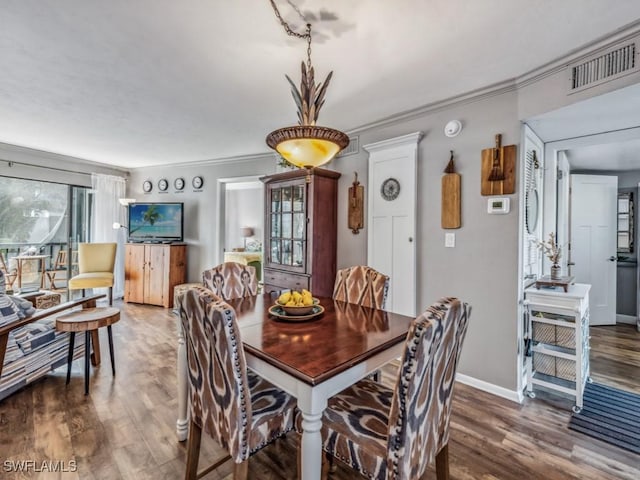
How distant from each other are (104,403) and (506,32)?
142 inches

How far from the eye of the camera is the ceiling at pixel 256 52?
5.34ft

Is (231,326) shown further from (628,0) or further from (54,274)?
(54,274)

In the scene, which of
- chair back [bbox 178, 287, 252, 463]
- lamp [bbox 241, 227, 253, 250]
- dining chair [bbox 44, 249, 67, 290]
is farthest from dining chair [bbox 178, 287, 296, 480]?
lamp [bbox 241, 227, 253, 250]

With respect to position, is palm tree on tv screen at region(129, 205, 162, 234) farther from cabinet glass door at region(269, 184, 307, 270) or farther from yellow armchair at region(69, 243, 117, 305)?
cabinet glass door at region(269, 184, 307, 270)

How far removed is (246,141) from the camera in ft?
13.3

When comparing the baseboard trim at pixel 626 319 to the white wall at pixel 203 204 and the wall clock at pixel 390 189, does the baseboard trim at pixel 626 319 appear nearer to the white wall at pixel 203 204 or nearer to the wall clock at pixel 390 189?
the wall clock at pixel 390 189

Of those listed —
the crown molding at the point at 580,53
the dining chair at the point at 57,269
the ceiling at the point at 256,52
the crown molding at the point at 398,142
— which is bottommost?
the dining chair at the point at 57,269

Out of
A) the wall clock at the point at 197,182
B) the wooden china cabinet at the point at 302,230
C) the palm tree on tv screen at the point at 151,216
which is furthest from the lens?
the palm tree on tv screen at the point at 151,216

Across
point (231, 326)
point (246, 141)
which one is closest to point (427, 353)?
point (231, 326)

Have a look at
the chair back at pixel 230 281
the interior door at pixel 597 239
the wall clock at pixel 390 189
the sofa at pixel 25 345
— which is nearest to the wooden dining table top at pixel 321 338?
the chair back at pixel 230 281

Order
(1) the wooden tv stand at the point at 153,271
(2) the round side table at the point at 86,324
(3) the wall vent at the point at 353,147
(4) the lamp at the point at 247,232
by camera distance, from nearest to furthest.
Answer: (2) the round side table at the point at 86,324, (3) the wall vent at the point at 353,147, (1) the wooden tv stand at the point at 153,271, (4) the lamp at the point at 247,232

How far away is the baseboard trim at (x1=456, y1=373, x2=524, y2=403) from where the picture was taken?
2343 mm

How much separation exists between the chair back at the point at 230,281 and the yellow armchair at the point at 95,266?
3.51m

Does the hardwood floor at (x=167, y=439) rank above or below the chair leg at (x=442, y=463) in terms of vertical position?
below
